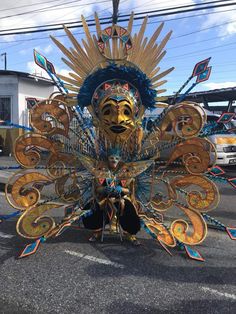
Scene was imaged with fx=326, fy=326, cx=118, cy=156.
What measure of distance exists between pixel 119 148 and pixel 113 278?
148 centimetres

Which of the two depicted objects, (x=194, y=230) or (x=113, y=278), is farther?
(x=194, y=230)

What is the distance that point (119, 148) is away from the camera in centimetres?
392

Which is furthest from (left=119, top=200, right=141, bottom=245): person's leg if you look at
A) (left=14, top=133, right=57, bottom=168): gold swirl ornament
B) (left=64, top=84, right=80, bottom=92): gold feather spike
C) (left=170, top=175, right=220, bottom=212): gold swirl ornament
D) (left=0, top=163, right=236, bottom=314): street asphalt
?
(left=64, top=84, right=80, bottom=92): gold feather spike

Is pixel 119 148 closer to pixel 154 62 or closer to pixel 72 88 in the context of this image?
pixel 72 88

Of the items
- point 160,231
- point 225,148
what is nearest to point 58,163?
point 160,231

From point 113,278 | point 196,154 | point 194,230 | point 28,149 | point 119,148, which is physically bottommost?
point 113,278

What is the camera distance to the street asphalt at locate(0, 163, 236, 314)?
9.04ft

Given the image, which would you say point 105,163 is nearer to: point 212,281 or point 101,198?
point 101,198

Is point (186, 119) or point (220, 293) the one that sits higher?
point (186, 119)

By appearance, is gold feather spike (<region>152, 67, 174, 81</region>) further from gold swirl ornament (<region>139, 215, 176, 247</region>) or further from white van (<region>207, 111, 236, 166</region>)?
white van (<region>207, 111, 236, 166</region>)

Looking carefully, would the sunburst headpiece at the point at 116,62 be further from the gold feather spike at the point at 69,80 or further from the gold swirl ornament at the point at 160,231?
the gold swirl ornament at the point at 160,231

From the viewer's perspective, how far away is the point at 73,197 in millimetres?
4355

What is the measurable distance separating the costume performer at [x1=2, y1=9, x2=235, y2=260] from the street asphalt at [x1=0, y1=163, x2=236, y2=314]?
208 mm

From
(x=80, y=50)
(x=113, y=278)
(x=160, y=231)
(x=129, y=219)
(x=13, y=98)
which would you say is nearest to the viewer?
(x=113, y=278)
